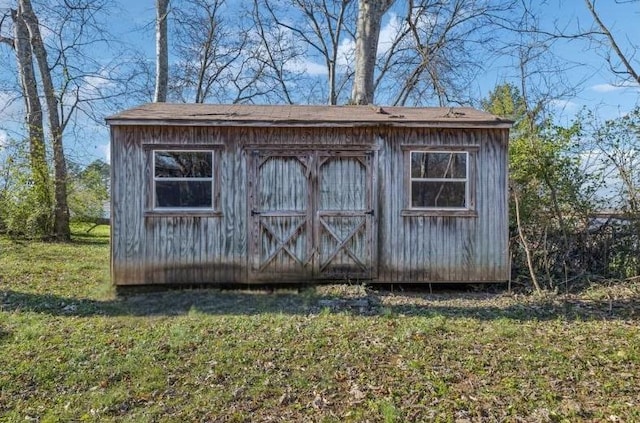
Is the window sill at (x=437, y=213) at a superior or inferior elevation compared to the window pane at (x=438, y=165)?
inferior

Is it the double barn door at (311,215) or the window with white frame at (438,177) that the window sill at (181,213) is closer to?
the double barn door at (311,215)

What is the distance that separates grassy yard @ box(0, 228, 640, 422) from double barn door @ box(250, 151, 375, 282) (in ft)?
2.33

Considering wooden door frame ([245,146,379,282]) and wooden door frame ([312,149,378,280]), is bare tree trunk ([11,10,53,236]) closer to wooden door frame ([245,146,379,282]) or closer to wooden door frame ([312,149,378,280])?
wooden door frame ([245,146,379,282])

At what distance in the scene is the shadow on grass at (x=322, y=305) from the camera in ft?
22.3

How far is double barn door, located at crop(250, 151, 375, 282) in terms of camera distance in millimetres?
8281

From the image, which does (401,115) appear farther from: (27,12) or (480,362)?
(27,12)

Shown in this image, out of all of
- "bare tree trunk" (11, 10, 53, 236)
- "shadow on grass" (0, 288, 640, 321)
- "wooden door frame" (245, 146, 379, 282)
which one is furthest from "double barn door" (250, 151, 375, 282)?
"bare tree trunk" (11, 10, 53, 236)

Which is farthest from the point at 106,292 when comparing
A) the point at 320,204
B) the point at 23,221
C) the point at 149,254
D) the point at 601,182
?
the point at 601,182

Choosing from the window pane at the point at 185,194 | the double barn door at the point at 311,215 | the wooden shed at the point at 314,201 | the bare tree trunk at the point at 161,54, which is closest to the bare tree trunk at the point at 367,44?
the wooden shed at the point at 314,201

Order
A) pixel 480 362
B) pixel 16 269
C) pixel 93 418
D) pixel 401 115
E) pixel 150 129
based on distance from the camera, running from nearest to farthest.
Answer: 1. pixel 93 418
2. pixel 480 362
3. pixel 150 129
4. pixel 401 115
5. pixel 16 269

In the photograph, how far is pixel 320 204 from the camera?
831 centimetres

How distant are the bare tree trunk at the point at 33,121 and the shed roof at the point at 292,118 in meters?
7.97

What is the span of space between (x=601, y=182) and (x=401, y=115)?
4.16m

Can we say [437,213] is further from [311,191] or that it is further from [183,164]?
[183,164]
